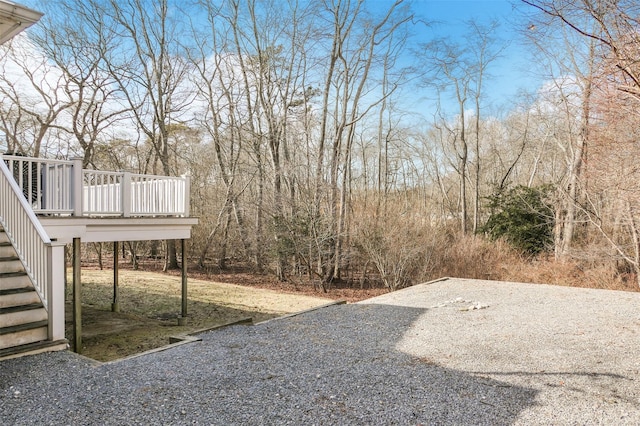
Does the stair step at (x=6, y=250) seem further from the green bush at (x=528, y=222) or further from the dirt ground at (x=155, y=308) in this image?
the green bush at (x=528, y=222)

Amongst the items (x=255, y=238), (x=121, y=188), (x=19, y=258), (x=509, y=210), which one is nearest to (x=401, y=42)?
(x=509, y=210)

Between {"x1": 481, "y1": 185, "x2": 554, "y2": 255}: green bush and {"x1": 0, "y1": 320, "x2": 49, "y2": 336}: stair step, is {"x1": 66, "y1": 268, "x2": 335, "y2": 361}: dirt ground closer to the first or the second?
{"x1": 0, "y1": 320, "x2": 49, "y2": 336}: stair step

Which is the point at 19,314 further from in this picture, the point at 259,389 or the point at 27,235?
the point at 259,389

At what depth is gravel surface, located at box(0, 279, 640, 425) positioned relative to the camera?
3.25 meters

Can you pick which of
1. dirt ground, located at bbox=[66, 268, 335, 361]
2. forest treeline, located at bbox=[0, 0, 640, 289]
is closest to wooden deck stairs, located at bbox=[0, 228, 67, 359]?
dirt ground, located at bbox=[66, 268, 335, 361]

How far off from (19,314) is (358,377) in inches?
152

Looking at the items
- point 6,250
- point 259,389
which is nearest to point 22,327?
point 6,250

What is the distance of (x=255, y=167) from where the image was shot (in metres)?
17.2

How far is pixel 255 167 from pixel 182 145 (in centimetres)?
468

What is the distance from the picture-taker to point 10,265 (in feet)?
17.5

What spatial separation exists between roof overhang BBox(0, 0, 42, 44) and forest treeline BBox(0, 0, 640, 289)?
27.9ft

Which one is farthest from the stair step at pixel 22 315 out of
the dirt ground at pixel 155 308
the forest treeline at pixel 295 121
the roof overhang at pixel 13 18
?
the forest treeline at pixel 295 121

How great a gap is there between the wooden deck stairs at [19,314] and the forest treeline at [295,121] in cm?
889

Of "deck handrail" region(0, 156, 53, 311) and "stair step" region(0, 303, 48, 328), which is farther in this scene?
"deck handrail" region(0, 156, 53, 311)
